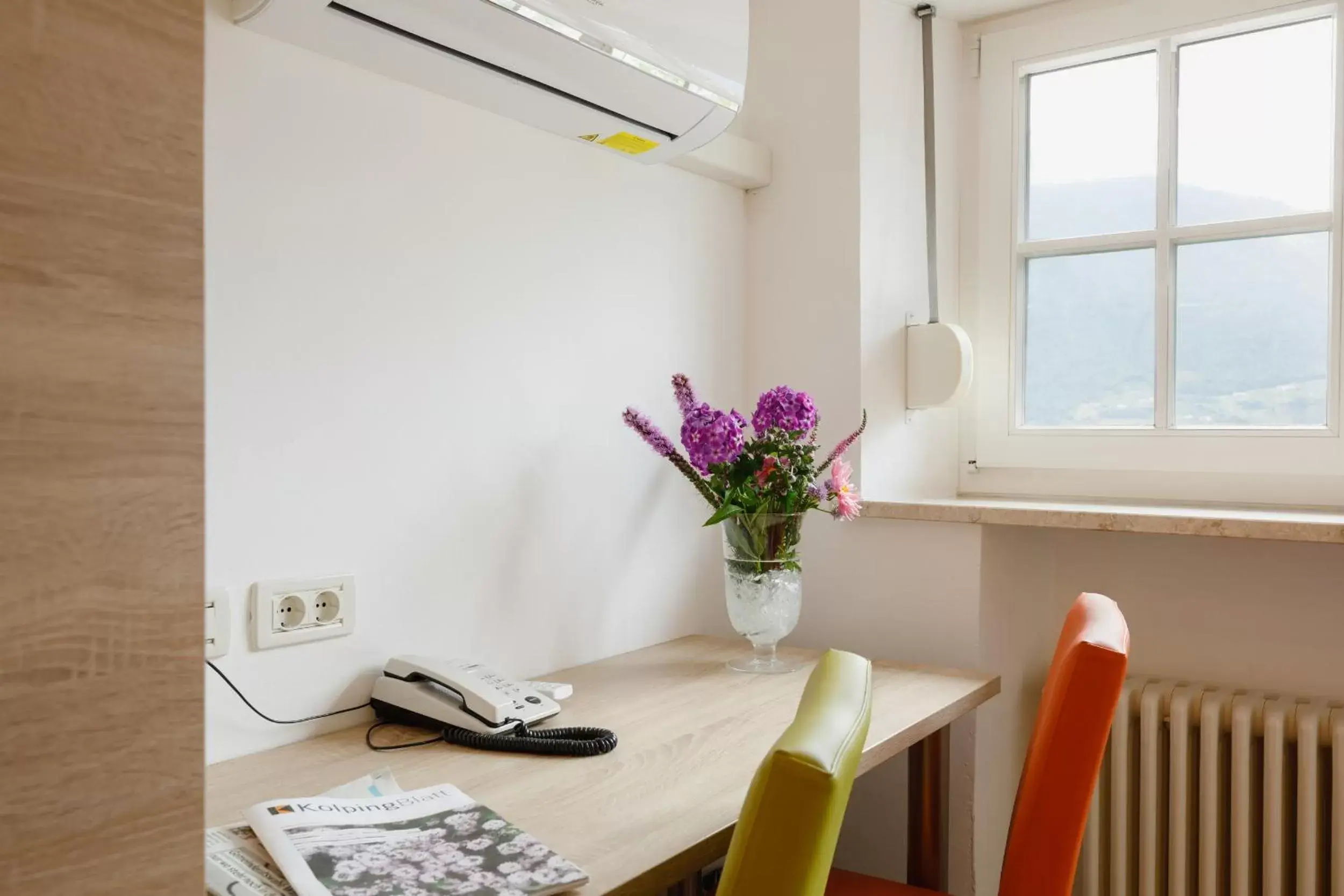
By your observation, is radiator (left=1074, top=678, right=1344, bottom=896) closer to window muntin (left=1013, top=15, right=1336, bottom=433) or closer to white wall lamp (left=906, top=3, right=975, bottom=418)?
window muntin (left=1013, top=15, right=1336, bottom=433)

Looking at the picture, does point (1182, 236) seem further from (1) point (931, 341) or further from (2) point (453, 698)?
(2) point (453, 698)

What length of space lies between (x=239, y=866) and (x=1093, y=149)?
201cm

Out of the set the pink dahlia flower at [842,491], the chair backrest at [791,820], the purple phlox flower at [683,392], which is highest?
the purple phlox flower at [683,392]

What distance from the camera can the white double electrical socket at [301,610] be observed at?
1255 millimetres

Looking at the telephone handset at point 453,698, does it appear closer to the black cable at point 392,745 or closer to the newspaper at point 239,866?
the black cable at point 392,745

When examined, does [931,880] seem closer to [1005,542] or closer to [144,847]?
[1005,542]

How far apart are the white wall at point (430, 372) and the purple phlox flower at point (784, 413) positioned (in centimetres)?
30

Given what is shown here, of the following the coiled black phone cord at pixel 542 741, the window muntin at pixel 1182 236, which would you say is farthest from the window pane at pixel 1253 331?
the coiled black phone cord at pixel 542 741

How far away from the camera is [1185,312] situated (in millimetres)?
1978

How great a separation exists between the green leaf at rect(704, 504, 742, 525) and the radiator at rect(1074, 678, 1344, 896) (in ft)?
2.85

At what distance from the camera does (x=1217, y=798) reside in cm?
176

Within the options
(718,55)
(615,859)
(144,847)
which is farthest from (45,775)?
(718,55)

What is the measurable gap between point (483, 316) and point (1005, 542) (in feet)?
3.51

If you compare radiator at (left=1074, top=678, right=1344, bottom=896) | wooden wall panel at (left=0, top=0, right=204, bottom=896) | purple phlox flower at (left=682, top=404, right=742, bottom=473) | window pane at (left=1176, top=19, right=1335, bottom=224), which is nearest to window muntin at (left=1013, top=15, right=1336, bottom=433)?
window pane at (left=1176, top=19, right=1335, bottom=224)
